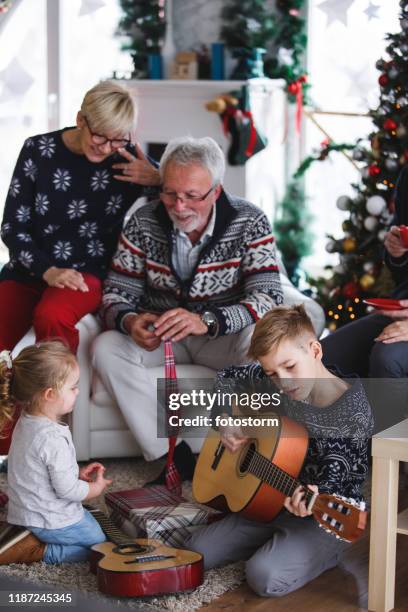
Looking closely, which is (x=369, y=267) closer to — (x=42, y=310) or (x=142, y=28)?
(x=42, y=310)

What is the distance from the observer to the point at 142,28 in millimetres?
5727

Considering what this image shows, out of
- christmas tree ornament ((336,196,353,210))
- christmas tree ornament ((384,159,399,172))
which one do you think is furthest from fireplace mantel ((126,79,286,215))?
christmas tree ornament ((384,159,399,172))

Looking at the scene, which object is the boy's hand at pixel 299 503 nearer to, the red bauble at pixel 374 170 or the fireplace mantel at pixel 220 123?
the red bauble at pixel 374 170

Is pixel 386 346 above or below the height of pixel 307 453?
above

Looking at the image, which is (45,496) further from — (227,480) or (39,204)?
(39,204)

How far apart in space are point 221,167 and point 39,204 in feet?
2.13

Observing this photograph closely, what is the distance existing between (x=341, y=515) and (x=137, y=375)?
1.21 meters

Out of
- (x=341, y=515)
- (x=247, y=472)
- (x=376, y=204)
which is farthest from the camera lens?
(x=376, y=204)

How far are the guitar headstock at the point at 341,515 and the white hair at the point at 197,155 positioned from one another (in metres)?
1.29

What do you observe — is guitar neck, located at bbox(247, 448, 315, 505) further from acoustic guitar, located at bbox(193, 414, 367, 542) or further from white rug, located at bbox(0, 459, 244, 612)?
white rug, located at bbox(0, 459, 244, 612)

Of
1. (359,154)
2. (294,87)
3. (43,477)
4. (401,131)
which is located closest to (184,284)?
(43,477)

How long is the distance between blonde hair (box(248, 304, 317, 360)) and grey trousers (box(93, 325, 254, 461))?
692 millimetres

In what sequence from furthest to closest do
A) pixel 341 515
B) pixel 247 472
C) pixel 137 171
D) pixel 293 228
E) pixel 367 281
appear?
1. pixel 293 228
2. pixel 367 281
3. pixel 137 171
4. pixel 247 472
5. pixel 341 515

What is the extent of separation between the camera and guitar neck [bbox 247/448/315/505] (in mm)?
2232
